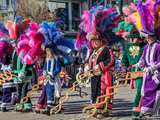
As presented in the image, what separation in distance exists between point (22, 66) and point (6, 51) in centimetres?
87

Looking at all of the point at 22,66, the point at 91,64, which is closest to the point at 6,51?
the point at 22,66

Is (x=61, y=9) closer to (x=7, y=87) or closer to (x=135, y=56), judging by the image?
(x=7, y=87)

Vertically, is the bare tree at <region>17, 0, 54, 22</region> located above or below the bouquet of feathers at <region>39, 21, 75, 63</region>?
above

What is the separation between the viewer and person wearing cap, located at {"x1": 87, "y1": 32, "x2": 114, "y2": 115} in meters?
11.4

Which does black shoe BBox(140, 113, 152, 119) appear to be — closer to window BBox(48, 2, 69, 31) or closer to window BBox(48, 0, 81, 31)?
window BBox(48, 2, 69, 31)

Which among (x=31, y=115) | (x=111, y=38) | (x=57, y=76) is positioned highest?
(x=111, y=38)

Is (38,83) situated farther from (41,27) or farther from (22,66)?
(41,27)

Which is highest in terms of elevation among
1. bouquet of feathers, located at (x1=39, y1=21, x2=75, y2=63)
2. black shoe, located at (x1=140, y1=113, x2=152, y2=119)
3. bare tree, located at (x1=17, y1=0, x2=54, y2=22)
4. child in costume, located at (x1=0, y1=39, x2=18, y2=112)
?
bare tree, located at (x1=17, y1=0, x2=54, y2=22)

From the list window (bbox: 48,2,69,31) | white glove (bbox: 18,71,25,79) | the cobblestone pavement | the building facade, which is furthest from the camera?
window (bbox: 48,2,69,31)

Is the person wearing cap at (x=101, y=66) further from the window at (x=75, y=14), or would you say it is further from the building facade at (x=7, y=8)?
the window at (x=75, y=14)

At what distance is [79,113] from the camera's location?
12438 millimetres

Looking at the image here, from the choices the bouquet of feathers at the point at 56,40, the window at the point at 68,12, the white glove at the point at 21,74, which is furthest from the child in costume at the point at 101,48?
the window at the point at 68,12

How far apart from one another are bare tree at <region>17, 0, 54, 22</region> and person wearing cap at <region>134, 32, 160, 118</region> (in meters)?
27.2

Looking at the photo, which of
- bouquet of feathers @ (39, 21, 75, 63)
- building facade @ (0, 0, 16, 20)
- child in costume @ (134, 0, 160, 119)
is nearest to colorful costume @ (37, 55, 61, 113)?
bouquet of feathers @ (39, 21, 75, 63)
